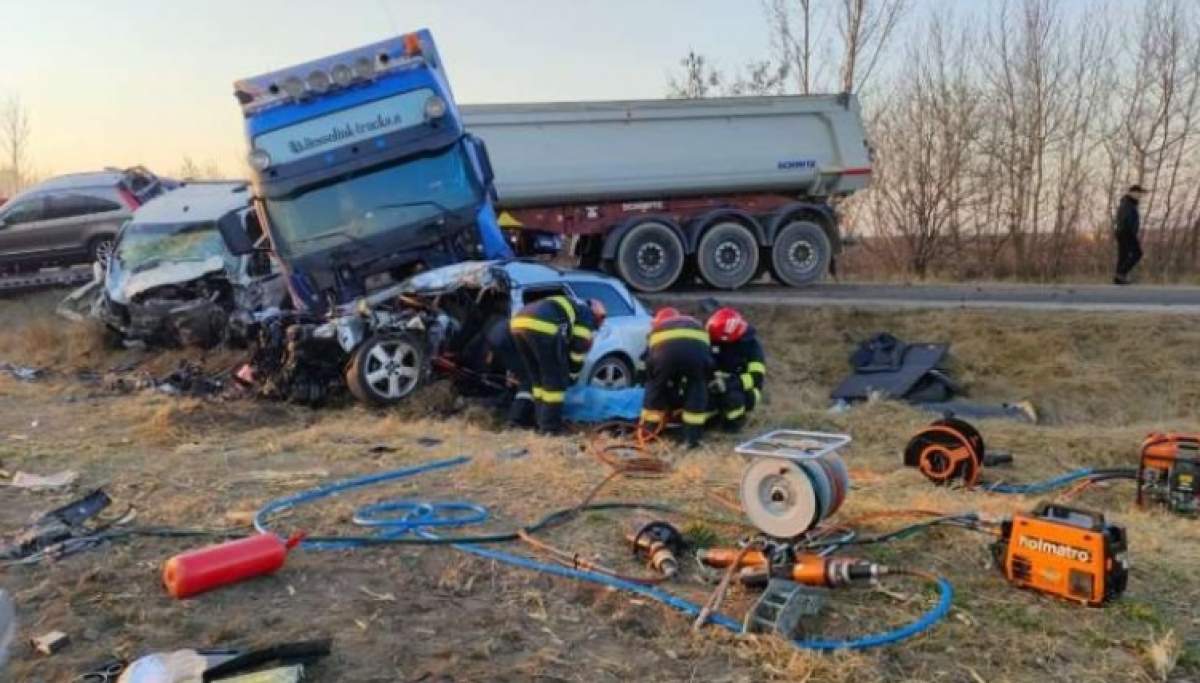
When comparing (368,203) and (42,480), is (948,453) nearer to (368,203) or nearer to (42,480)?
(42,480)

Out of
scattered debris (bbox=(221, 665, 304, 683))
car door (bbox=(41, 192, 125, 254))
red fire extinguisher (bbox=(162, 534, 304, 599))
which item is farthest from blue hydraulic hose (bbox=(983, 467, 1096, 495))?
car door (bbox=(41, 192, 125, 254))

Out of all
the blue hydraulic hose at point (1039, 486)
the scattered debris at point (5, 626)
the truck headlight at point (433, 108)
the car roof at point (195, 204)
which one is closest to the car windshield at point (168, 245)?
the car roof at point (195, 204)

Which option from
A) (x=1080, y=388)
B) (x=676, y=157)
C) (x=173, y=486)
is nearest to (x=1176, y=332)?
(x=1080, y=388)

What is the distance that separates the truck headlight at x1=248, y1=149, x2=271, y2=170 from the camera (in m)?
8.32

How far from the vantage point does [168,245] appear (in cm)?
1076

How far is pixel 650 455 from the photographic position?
610 cm

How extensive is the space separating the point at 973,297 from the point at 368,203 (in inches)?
331

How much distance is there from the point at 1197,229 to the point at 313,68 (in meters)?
21.1

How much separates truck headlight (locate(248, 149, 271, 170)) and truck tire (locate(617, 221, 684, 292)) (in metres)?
6.21

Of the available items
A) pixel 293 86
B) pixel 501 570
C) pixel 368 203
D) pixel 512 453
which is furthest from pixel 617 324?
pixel 501 570

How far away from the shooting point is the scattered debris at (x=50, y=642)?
3082mm

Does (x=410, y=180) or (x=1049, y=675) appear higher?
(x=410, y=180)

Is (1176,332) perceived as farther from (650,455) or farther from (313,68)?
(313,68)

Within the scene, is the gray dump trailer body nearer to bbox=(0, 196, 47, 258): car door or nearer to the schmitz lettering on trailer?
bbox=(0, 196, 47, 258): car door
